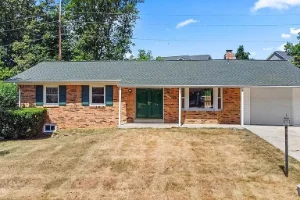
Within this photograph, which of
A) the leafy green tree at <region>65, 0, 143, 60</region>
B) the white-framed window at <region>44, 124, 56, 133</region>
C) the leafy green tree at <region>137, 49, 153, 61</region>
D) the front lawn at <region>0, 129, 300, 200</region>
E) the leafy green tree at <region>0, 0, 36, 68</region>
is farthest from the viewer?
the leafy green tree at <region>137, 49, 153, 61</region>

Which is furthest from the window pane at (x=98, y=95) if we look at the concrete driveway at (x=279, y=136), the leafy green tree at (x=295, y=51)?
the leafy green tree at (x=295, y=51)

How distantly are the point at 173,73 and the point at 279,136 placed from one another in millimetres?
7028

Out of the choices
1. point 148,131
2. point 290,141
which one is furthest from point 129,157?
point 290,141

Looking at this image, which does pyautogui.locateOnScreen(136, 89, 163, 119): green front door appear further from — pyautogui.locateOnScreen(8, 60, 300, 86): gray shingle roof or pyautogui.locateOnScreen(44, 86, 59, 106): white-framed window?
pyautogui.locateOnScreen(44, 86, 59, 106): white-framed window

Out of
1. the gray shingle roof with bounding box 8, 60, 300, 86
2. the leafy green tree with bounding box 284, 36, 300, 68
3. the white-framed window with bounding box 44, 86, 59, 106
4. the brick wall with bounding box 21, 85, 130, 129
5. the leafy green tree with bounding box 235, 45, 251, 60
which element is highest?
the leafy green tree with bounding box 235, 45, 251, 60

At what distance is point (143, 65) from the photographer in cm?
1894

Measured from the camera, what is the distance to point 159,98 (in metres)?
16.5

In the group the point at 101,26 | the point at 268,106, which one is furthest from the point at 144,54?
the point at 268,106

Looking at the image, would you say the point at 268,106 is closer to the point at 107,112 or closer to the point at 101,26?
the point at 107,112

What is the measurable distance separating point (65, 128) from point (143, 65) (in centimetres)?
647

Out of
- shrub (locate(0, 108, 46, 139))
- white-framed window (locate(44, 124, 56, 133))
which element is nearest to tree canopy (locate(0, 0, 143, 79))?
white-framed window (locate(44, 124, 56, 133))

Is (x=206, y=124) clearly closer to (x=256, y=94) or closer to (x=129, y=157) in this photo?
(x=256, y=94)

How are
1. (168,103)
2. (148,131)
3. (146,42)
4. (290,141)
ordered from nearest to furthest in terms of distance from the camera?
(290,141) < (148,131) < (168,103) < (146,42)

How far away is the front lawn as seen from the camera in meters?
6.80
